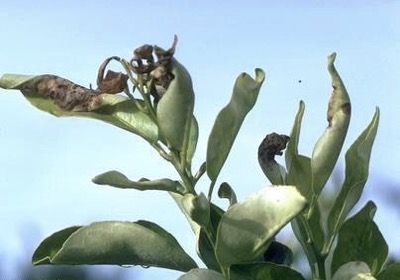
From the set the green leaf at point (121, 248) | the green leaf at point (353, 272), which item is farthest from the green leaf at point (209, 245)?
the green leaf at point (353, 272)

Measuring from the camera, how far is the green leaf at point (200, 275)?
3.57 ft

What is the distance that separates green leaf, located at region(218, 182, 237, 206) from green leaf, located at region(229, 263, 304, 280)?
11 centimetres

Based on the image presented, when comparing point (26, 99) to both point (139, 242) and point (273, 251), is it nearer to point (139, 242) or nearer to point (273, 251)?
point (139, 242)

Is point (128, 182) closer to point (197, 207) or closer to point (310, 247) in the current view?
point (197, 207)

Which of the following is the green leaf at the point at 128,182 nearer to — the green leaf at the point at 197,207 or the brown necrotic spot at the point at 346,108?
the green leaf at the point at 197,207

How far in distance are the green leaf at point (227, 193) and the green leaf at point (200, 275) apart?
109mm

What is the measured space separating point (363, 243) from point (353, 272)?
0.09 m

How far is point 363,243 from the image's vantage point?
1.19 m

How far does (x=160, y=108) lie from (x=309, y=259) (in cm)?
22

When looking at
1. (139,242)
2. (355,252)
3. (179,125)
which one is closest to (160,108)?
(179,125)

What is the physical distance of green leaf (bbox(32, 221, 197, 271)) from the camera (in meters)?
1.13

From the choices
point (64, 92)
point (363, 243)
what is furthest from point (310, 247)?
point (64, 92)

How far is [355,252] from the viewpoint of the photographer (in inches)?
47.1

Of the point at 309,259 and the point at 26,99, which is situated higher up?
the point at 26,99
